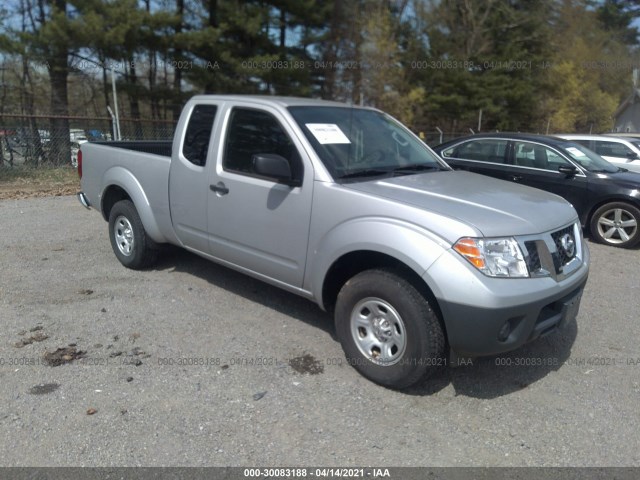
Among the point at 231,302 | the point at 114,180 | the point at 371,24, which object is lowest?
the point at 231,302

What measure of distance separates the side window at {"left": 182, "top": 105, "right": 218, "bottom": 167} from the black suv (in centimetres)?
471

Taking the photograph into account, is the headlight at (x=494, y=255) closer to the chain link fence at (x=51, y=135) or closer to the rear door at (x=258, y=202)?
the rear door at (x=258, y=202)

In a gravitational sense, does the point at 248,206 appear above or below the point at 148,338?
above

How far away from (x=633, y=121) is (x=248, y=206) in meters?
47.4

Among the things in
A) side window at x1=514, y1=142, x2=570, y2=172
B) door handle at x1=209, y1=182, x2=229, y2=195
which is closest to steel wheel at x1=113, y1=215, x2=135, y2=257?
door handle at x1=209, y1=182, x2=229, y2=195

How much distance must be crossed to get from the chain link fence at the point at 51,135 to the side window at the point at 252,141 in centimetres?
895

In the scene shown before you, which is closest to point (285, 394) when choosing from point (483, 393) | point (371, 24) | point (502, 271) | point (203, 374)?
point (203, 374)

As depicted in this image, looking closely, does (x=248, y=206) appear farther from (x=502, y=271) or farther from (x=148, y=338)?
(x=502, y=271)

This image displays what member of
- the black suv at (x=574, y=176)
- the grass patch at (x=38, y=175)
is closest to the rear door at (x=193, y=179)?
the black suv at (x=574, y=176)

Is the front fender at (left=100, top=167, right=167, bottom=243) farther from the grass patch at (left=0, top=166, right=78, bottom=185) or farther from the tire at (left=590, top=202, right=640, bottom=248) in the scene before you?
the grass patch at (left=0, top=166, right=78, bottom=185)

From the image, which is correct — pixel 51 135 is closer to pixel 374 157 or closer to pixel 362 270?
pixel 374 157

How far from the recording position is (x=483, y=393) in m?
3.35

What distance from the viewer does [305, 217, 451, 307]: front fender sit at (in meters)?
2.99

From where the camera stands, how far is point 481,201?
337cm
